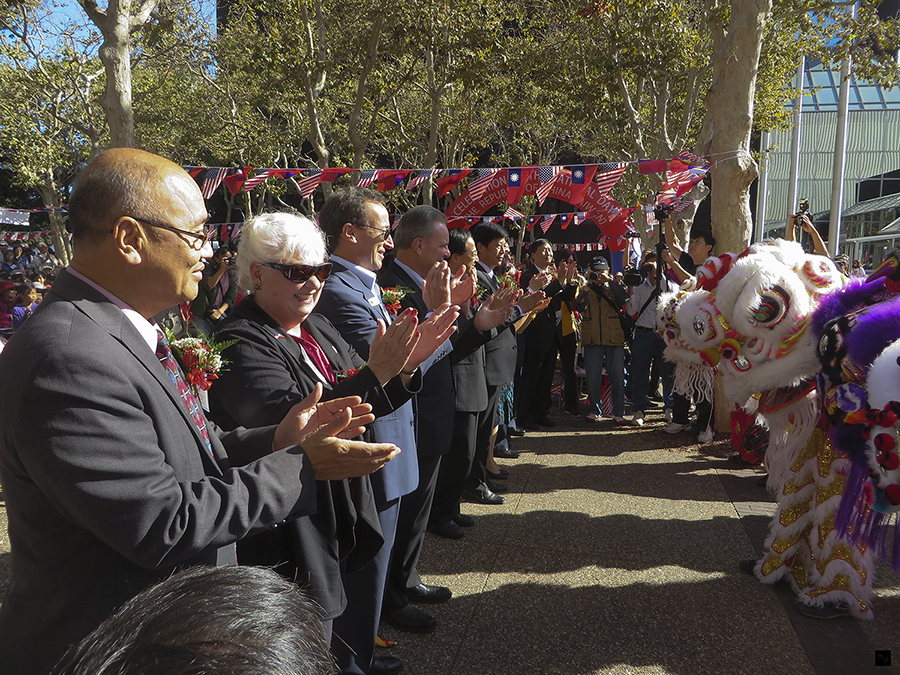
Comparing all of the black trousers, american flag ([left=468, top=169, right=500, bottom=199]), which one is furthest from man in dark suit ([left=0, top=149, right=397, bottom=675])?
american flag ([left=468, top=169, right=500, bottom=199])

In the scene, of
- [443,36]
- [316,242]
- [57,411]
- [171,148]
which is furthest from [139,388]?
[171,148]

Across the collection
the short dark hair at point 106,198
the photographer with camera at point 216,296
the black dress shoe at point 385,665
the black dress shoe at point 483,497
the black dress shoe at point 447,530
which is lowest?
the black dress shoe at point 483,497

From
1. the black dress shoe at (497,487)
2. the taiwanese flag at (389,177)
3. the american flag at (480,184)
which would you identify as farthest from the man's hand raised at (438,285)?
the american flag at (480,184)

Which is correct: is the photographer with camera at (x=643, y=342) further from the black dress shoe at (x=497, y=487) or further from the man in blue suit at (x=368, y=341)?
the man in blue suit at (x=368, y=341)

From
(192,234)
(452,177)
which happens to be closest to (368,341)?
(192,234)

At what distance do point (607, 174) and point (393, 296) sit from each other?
5999mm

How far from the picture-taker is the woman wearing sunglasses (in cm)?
196

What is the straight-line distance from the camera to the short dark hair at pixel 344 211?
3.00 meters

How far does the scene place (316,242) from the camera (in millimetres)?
2303

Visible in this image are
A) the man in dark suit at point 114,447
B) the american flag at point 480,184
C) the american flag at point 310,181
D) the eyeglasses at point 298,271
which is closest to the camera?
the man in dark suit at point 114,447

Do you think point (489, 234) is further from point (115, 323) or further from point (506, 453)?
point (115, 323)

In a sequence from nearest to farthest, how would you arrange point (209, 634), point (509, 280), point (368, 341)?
1. point (209, 634)
2. point (368, 341)
3. point (509, 280)

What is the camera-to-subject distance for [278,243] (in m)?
2.22

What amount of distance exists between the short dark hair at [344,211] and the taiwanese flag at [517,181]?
5.93 m
